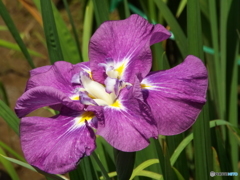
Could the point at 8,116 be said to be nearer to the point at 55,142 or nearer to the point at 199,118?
the point at 55,142

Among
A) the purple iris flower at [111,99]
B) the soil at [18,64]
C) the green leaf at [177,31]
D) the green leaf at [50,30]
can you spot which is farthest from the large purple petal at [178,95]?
the soil at [18,64]

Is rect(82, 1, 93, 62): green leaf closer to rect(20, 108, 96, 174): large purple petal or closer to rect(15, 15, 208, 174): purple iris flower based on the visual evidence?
rect(15, 15, 208, 174): purple iris flower

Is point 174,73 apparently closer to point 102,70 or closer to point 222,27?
point 102,70

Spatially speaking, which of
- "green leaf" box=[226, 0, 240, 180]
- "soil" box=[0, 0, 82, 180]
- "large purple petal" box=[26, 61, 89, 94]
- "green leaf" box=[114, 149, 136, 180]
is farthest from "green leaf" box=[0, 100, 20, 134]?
"soil" box=[0, 0, 82, 180]

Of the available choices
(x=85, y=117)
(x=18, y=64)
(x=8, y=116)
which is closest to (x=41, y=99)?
(x=85, y=117)

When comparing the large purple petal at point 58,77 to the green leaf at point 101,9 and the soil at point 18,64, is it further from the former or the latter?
the soil at point 18,64

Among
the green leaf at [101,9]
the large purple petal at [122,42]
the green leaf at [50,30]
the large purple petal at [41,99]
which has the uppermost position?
the green leaf at [101,9]

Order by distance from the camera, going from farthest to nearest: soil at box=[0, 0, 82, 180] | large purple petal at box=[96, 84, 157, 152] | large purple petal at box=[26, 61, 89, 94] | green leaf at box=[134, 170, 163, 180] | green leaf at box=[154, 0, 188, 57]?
1. soil at box=[0, 0, 82, 180]
2. green leaf at box=[154, 0, 188, 57]
3. green leaf at box=[134, 170, 163, 180]
4. large purple petal at box=[26, 61, 89, 94]
5. large purple petal at box=[96, 84, 157, 152]
